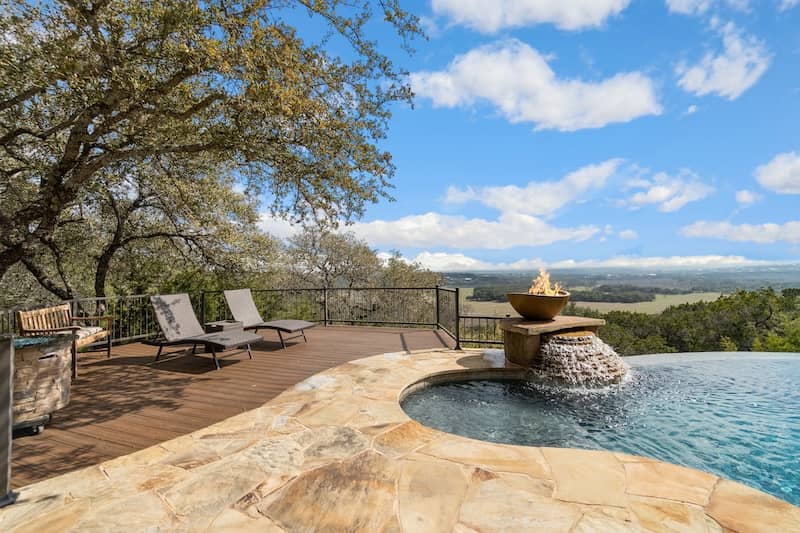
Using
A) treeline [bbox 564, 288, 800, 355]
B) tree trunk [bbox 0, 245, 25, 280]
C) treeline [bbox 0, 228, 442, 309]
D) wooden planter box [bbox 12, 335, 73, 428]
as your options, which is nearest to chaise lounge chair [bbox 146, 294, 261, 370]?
wooden planter box [bbox 12, 335, 73, 428]

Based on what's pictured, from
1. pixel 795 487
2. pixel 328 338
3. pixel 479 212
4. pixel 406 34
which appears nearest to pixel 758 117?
pixel 406 34

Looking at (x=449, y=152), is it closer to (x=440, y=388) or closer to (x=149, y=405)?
(x=440, y=388)

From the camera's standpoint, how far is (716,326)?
12.7 meters

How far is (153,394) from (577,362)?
17.1 feet

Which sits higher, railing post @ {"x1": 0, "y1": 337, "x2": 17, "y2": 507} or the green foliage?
railing post @ {"x1": 0, "y1": 337, "x2": 17, "y2": 507}

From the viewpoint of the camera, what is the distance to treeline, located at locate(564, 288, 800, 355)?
10664 mm

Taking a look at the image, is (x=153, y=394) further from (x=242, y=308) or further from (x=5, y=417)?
(x=242, y=308)

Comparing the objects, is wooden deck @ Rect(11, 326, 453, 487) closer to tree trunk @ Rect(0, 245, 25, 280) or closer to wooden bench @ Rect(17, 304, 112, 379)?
wooden bench @ Rect(17, 304, 112, 379)

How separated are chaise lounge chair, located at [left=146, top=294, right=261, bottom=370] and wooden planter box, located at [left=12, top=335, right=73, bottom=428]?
69.8 inches

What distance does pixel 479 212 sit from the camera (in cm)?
3122

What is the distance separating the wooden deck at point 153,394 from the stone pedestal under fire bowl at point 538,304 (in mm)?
1823

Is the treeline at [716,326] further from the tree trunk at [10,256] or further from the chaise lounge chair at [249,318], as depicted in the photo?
the tree trunk at [10,256]

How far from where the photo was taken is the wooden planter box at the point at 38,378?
3.14 m

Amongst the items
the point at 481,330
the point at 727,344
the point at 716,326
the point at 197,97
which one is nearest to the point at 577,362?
the point at 481,330
